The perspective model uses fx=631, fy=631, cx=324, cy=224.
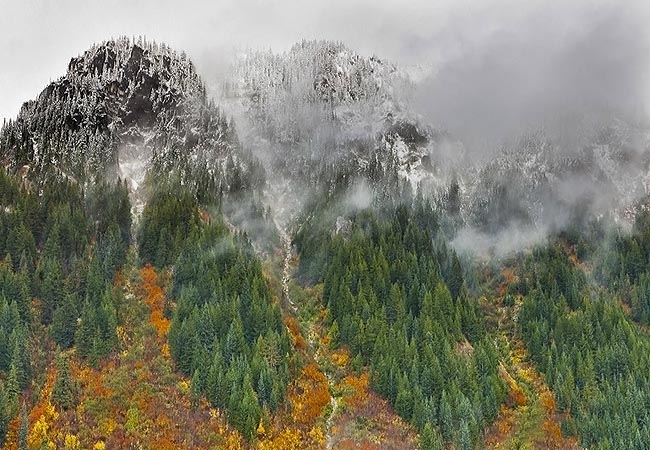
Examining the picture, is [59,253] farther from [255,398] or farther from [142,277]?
[255,398]

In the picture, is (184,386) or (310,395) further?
(310,395)

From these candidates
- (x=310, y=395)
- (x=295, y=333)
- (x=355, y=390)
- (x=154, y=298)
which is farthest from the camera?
(x=295, y=333)

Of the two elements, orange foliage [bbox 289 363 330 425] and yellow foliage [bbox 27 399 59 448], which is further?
orange foliage [bbox 289 363 330 425]

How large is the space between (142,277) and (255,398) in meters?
51.5

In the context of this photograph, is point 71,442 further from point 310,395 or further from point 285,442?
point 310,395

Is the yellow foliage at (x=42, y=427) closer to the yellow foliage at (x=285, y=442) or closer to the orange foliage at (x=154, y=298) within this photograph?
the orange foliage at (x=154, y=298)

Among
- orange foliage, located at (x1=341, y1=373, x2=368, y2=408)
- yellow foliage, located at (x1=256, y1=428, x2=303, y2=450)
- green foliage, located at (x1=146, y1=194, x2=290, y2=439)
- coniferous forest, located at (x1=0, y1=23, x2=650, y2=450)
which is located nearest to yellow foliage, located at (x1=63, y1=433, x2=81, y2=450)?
coniferous forest, located at (x1=0, y1=23, x2=650, y2=450)

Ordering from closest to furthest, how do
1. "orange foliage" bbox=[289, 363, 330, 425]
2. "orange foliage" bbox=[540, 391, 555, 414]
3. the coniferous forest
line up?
the coniferous forest, "orange foliage" bbox=[289, 363, 330, 425], "orange foliage" bbox=[540, 391, 555, 414]

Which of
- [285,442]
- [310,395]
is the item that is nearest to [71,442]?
[285,442]

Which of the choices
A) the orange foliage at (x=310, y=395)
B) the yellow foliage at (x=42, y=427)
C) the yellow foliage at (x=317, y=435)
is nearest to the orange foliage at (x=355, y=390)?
the orange foliage at (x=310, y=395)

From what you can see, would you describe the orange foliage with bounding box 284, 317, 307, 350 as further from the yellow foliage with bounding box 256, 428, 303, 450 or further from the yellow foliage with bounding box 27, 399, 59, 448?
the yellow foliage with bounding box 27, 399, 59, 448

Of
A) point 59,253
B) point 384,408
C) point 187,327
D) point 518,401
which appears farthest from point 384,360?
point 59,253

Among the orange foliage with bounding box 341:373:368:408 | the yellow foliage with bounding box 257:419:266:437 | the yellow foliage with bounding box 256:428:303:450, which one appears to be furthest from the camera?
the orange foliage with bounding box 341:373:368:408

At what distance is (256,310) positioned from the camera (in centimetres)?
13175
